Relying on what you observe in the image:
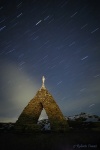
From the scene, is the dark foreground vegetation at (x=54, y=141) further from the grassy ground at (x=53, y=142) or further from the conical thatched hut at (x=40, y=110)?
the conical thatched hut at (x=40, y=110)

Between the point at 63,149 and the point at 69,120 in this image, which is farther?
the point at 69,120

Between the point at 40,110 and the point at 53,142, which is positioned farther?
the point at 40,110

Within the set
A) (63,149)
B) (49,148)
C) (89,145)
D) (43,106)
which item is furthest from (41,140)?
(43,106)

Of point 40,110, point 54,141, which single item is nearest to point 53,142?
point 54,141

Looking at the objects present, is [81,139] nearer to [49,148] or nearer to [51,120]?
[49,148]

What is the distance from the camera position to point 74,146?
11328 mm

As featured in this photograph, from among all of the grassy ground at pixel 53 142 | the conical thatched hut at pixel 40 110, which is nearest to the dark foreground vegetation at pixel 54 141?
the grassy ground at pixel 53 142

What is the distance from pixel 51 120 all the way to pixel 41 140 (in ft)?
16.2

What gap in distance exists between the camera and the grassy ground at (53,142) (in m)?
11.4

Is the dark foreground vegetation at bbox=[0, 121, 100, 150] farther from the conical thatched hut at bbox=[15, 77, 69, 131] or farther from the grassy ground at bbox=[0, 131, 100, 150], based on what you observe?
the conical thatched hut at bbox=[15, 77, 69, 131]

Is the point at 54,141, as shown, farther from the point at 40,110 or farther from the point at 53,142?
the point at 40,110

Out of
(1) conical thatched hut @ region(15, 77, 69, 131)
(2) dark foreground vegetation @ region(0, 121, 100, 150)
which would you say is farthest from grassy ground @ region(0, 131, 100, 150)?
(1) conical thatched hut @ region(15, 77, 69, 131)

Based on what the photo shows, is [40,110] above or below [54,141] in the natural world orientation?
above

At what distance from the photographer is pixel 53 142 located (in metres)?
12.3
